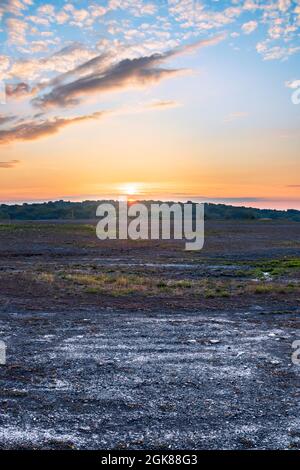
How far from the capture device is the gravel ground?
6.45 m

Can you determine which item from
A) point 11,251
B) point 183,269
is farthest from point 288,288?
point 11,251

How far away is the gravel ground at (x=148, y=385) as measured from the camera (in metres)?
6.45

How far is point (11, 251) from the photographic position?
3856 cm

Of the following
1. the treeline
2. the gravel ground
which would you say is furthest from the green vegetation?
the treeline

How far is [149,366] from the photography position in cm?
939

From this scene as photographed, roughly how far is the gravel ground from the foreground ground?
0.9 inches

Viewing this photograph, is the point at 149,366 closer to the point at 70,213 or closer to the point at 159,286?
the point at 159,286

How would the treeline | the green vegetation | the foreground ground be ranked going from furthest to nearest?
the treeline → the green vegetation → the foreground ground

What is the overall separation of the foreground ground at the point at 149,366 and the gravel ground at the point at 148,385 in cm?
2
